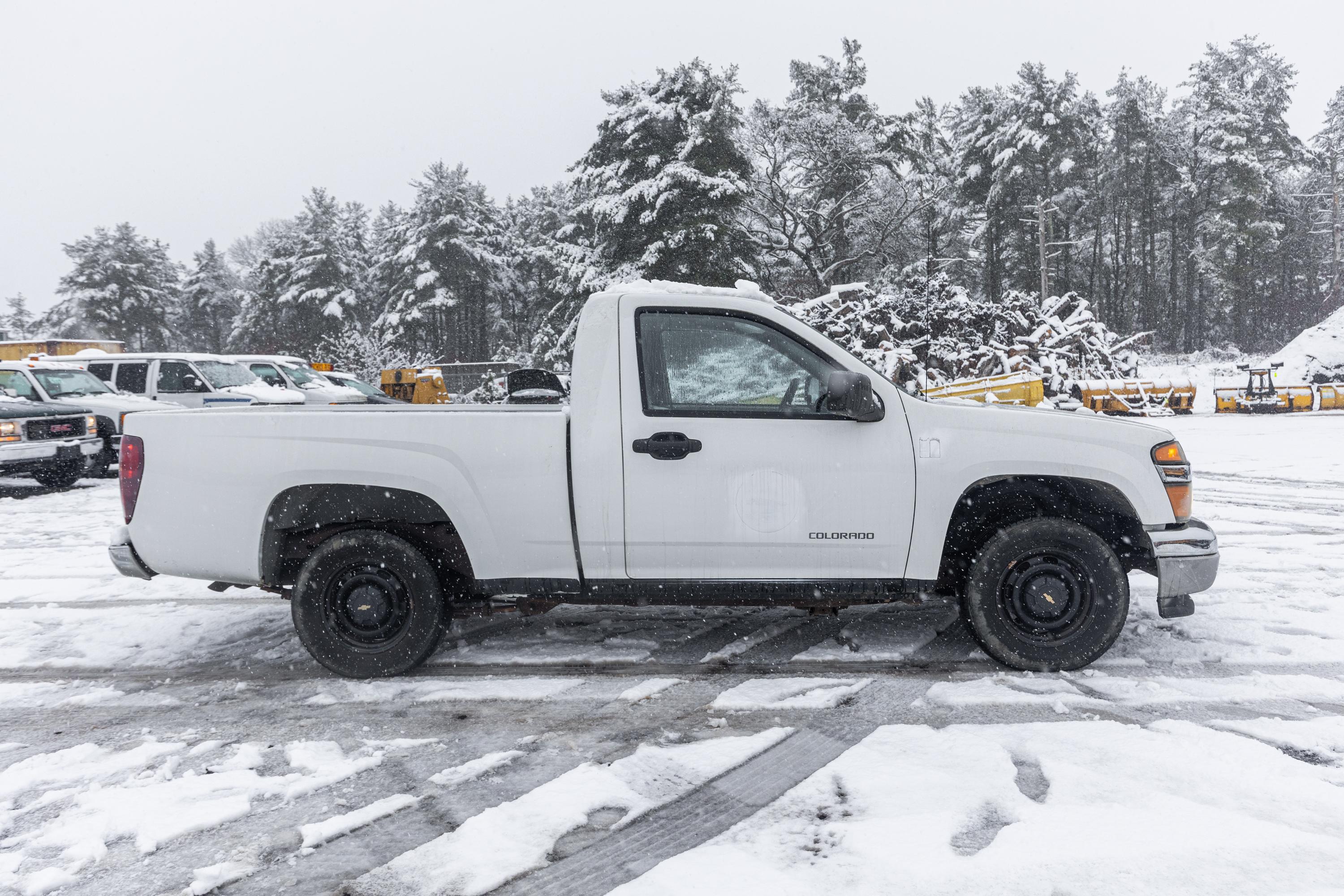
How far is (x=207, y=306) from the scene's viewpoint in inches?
3182

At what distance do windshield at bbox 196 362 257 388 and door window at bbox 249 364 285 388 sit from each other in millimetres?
1083

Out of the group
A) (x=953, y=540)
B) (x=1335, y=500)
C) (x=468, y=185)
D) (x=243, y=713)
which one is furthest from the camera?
(x=468, y=185)

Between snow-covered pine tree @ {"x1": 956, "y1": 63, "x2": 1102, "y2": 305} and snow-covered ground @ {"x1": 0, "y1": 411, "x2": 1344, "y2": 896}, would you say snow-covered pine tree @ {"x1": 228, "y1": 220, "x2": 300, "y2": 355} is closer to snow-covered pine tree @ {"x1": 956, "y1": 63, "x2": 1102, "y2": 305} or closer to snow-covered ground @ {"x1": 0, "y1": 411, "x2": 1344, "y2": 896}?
snow-covered pine tree @ {"x1": 956, "y1": 63, "x2": 1102, "y2": 305}

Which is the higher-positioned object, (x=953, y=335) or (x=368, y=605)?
(x=953, y=335)

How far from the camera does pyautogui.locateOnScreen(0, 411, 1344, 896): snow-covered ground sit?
2643 mm

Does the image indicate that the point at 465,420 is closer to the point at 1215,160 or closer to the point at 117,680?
the point at 117,680

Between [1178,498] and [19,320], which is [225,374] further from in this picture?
[19,320]

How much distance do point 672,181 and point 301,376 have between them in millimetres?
16163

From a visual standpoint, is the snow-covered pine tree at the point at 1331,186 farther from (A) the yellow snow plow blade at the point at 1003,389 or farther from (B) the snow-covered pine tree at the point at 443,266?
(B) the snow-covered pine tree at the point at 443,266

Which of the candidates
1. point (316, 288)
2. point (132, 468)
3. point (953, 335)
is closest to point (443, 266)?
point (316, 288)

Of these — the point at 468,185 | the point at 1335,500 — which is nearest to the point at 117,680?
the point at 1335,500

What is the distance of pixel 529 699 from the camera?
404 cm

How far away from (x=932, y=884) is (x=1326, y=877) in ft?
3.69

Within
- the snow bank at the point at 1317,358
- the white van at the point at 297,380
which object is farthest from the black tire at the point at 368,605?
the snow bank at the point at 1317,358
